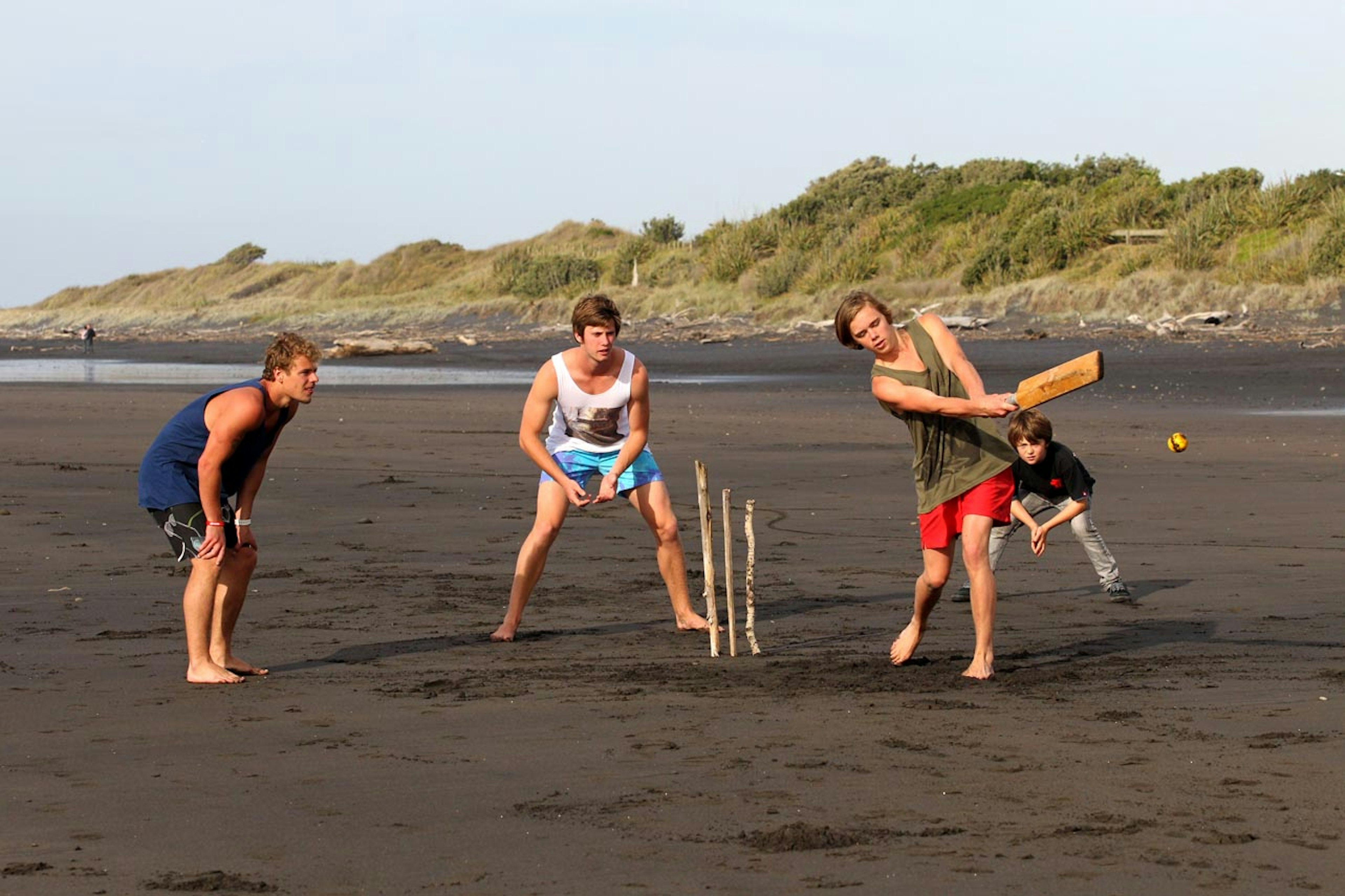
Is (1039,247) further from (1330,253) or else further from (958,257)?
(1330,253)

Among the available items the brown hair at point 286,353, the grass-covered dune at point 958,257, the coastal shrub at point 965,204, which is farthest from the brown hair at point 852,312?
the coastal shrub at point 965,204

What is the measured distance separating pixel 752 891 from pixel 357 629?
403 centimetres

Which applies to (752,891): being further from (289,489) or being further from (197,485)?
(289,489)

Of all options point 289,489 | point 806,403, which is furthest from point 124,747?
point 806,403

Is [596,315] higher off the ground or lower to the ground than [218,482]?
higher

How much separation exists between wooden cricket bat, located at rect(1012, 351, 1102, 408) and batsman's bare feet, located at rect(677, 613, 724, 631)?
2082mm

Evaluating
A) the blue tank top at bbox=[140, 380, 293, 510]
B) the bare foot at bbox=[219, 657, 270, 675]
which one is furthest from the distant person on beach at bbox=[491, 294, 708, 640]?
the blue tank top at bbox=[140, 380, 293, 510]

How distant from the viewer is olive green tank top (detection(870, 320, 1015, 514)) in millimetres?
6566

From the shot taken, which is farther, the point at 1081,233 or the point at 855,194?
the point at 855,194

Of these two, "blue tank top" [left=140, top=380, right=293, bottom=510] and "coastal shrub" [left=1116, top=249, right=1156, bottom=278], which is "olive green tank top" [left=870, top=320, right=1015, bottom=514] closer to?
"blue tank top" [left=140, top=380, right=293, bottom=510]

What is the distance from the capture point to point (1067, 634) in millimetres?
7551

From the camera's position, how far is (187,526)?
656cm

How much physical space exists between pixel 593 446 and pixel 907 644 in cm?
184

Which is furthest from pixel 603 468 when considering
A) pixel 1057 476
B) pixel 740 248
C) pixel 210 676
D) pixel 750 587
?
pixel 740 248
